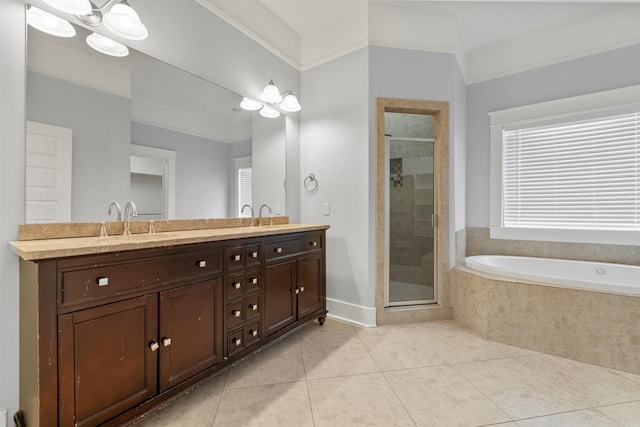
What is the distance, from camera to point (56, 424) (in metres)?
1.09

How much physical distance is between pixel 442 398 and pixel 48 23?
9.26 ft

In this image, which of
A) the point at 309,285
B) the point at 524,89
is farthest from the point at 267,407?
the point at 524,89

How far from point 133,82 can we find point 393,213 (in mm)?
2538

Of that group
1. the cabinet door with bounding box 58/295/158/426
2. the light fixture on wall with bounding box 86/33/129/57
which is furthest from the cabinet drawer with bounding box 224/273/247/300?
the light fixture on wall with bounding box 86/33/129/57

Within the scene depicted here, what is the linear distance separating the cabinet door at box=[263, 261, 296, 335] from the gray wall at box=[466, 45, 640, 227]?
87.8 inches

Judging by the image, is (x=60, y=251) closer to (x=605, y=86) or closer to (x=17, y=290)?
(x=17, y=290)

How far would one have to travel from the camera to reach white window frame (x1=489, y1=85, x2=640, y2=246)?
256cm

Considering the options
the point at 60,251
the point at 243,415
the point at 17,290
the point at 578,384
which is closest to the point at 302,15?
the point at 60,251

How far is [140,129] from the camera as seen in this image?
71.7 inches

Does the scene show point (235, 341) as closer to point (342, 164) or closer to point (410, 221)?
point (342, 164)

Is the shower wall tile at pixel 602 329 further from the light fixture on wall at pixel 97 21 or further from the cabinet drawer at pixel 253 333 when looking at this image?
the light fixture on wall at pixel 97 21

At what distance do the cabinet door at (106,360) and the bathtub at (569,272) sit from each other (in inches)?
99.4

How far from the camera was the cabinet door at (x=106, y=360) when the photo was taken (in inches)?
44.0

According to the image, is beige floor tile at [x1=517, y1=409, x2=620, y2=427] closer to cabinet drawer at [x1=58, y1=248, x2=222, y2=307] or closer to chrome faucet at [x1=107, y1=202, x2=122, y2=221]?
cabinet drawer at [x1=58, y1=248, x2=222, y2=307]
